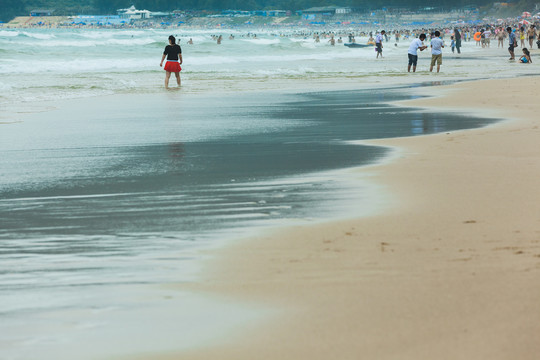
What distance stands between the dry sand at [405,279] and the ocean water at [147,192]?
241mm

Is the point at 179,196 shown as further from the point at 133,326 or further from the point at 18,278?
the point at 133,326

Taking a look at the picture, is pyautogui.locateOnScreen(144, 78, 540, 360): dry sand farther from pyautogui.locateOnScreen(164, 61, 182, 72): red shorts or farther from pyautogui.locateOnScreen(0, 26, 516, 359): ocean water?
pyautogui.locateOnScreen(164, 61, 182, 72): red shorts

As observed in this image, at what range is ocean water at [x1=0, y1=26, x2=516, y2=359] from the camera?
3.77 meters

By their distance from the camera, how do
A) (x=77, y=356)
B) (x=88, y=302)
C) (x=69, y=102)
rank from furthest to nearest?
Result: 1. (x=69, y=102)
2. (x=88, y=302)
3. (x=77, y=356)

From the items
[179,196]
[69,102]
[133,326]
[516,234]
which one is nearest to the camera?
[133,326]

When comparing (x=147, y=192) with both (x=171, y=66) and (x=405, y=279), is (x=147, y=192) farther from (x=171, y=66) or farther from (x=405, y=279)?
(x=171, y=66)

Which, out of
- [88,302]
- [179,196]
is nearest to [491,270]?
[88,302]

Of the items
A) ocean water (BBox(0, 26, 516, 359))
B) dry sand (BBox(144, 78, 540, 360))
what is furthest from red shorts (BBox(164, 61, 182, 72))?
dry sand (BBox(144, 78, 540, 360))

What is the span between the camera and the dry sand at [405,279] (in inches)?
128

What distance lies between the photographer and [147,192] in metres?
6.89

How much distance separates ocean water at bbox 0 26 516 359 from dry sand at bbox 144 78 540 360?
0.79 ft

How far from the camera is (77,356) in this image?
3246 millimetres

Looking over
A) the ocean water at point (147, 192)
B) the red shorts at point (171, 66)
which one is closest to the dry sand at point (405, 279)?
the ocean water at point (147, 192)

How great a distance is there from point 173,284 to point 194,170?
3955 mm
